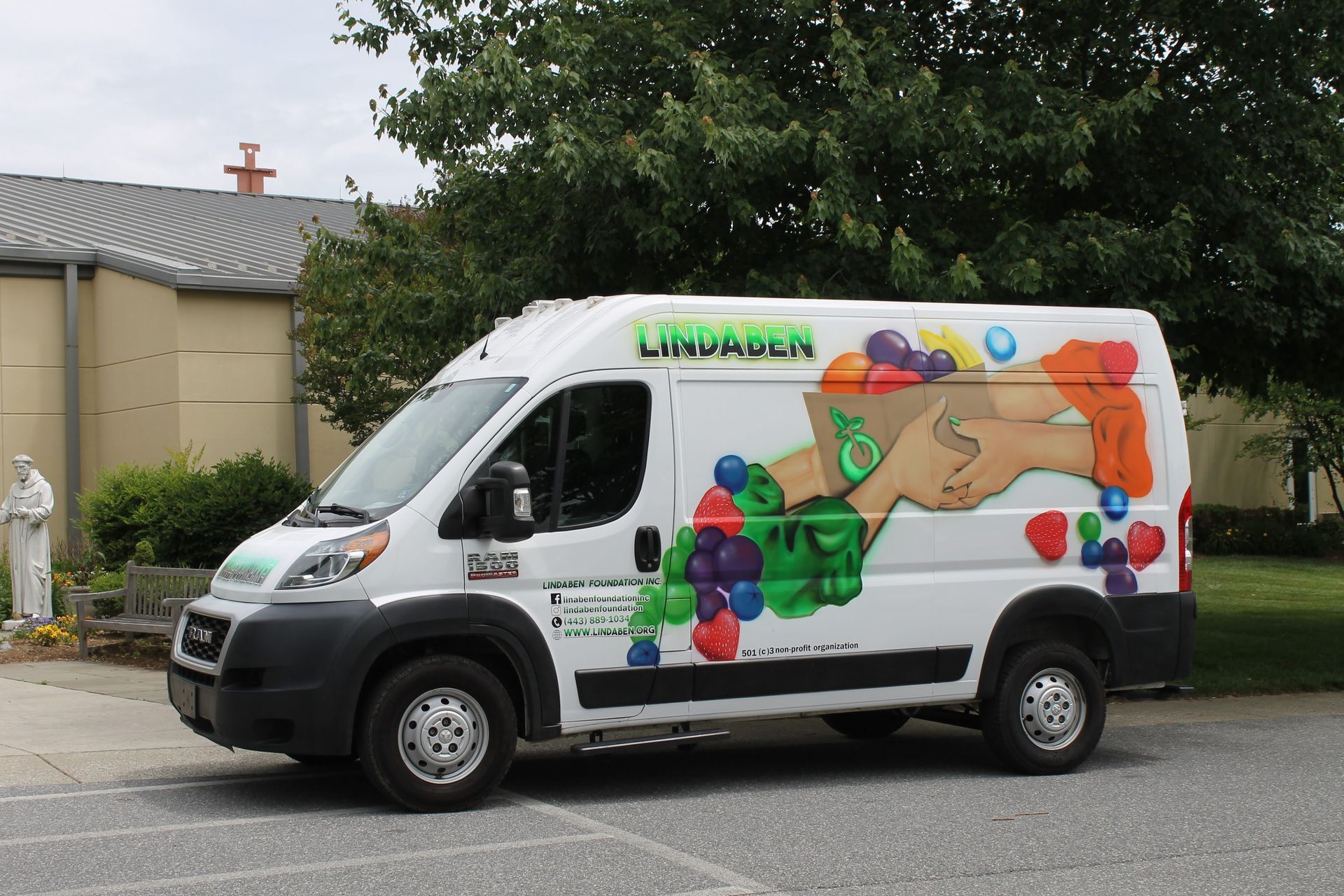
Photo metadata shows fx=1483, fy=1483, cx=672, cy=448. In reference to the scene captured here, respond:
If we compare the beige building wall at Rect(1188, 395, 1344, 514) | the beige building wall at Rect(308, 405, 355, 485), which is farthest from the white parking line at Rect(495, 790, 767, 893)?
the beige building wall at Rect(1188, 395, 1344, 514)

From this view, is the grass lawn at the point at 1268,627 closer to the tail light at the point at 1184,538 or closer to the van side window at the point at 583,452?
the tail light at the point at 1184,538

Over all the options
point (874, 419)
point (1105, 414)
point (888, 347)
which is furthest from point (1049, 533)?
point (888, 347)

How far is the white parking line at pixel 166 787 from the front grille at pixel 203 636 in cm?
85

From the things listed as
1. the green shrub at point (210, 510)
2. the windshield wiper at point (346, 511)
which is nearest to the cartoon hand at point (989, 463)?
the windshield wiper at point (346, 511)

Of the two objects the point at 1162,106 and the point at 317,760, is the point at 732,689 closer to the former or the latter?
the point at 317,760

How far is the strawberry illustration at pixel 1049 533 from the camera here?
847 centimetres

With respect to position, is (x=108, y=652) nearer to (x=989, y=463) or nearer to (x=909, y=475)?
(x=909, y=475)

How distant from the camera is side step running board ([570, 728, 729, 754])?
737 cm

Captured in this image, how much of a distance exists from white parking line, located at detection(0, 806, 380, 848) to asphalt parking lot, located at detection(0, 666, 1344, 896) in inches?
0.8

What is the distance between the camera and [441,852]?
6340 mm

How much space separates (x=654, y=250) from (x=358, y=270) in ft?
9.81

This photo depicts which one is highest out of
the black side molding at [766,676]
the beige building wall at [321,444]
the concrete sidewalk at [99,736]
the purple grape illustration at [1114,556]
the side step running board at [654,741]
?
the beige building wall at [321,444]

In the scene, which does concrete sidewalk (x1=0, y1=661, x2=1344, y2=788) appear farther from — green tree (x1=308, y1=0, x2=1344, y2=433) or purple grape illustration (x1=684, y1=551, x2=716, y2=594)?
green tree (x1=308, y1=0, x2=1344, y2=433)

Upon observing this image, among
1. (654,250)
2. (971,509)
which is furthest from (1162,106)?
(971,509)
